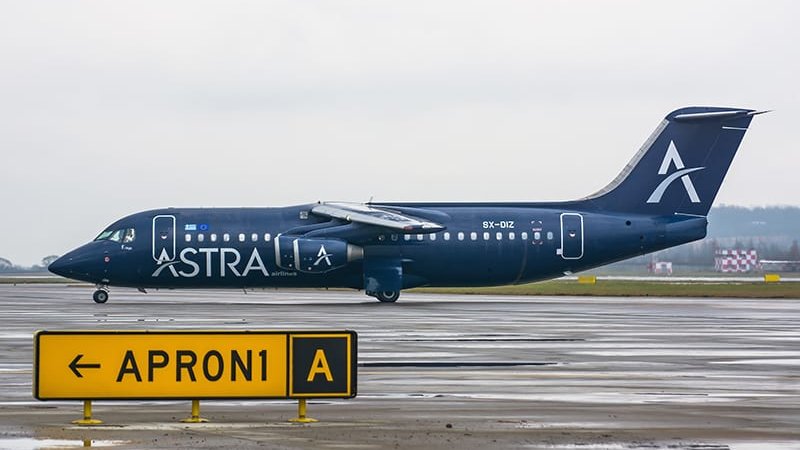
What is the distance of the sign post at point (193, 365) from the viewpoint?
605 inches

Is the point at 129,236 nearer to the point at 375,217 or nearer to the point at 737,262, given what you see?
the point at 375,217

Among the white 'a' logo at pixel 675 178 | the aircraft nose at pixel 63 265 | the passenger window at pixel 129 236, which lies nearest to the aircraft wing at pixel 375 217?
the passenger window at pixel 129 236

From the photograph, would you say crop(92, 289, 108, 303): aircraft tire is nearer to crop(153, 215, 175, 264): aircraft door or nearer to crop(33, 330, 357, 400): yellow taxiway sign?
crop(153, 215, 175, 264): aircraft door

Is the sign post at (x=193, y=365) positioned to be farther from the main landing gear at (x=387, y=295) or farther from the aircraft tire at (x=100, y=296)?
the aircraft tire at (x=100, y=296)

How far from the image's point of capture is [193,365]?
1555cm

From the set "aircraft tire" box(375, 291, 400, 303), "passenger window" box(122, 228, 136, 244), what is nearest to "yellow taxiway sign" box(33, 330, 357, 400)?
"aircraft tire" box(375, 291, 400, 303)

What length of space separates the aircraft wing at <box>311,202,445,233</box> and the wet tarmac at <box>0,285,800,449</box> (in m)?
12.6

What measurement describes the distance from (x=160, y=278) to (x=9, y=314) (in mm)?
12074

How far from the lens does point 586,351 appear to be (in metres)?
26.4

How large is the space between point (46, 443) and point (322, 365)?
347 cm

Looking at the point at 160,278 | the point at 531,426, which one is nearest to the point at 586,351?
the point at 531,426

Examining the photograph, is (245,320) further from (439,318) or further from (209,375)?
(209,375)

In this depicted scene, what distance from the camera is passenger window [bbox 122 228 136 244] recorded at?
173 feet

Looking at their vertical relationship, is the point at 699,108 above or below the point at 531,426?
above
